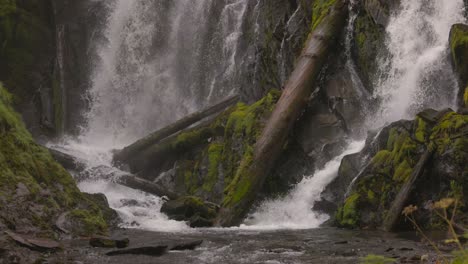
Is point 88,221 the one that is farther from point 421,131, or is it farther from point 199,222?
point 421,131

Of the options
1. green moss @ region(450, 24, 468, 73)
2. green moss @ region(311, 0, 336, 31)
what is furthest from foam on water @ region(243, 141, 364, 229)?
green moss @ region(311, 0, 336, 31)

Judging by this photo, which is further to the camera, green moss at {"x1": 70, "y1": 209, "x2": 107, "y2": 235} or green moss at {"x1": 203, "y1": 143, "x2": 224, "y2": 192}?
green moss at {"x1": 203, "y1": 143, "x2": 224, "y2": 192}

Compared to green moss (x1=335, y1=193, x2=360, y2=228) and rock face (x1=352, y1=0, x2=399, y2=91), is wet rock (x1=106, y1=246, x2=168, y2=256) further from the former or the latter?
rock face (x1=352, y1=0, x2=399, y2=91)

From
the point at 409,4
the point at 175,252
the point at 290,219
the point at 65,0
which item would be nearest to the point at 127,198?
the point at 290,219

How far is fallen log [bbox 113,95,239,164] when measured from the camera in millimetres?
18641

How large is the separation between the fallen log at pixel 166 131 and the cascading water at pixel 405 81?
238 inches

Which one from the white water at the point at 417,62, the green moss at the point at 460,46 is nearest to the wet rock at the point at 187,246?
the green moss at the point at 460,46

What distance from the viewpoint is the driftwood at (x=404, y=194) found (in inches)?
386

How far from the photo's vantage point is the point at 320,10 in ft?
53.2

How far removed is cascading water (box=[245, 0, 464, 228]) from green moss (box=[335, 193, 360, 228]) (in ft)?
2.96

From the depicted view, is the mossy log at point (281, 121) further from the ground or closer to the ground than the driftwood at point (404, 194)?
further from the ground

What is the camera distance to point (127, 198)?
15320 millimetres

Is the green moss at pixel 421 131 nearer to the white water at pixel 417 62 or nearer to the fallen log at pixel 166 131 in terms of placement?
the white water at pixel 417 62

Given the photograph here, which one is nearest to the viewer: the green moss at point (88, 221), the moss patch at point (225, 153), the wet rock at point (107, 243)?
the wet rock at point (107, 243)
